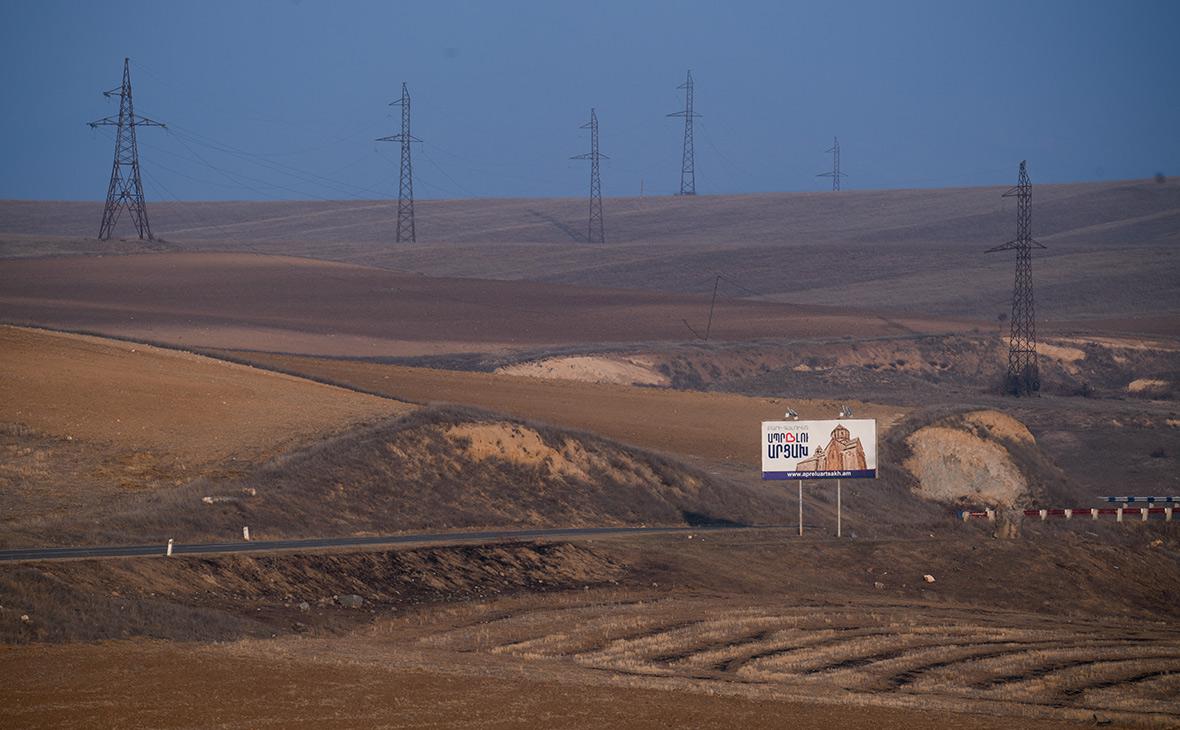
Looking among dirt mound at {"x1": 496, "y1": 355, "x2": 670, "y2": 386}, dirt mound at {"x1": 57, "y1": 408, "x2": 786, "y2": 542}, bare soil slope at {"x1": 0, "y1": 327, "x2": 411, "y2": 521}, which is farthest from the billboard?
dirt mound at {"x1": 496, "y1": 355, "x2": 670, "y2": 386}

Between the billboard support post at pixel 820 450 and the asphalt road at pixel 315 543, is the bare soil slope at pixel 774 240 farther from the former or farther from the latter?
the asphalt road at pixel 315 543

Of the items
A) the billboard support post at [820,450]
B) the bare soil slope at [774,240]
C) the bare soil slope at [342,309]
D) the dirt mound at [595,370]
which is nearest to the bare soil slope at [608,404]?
the dirt mound at [595,370]

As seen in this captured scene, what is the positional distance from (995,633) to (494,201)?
175093 mm

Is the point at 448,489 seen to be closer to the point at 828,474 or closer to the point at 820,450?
the point at 820,450

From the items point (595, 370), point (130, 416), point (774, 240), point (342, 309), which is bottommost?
point (130, 416)

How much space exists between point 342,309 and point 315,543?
193 feet

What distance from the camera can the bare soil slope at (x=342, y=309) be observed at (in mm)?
72000

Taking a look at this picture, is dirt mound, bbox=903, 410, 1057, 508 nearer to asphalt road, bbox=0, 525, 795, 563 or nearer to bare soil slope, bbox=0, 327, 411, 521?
asphalt road, bbox=0, 525, 795, 563

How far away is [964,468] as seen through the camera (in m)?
48.7

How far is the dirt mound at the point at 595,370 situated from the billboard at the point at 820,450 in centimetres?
3051

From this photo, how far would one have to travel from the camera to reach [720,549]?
32.0 meters

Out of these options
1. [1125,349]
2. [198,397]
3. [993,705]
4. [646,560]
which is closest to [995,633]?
[993,705]

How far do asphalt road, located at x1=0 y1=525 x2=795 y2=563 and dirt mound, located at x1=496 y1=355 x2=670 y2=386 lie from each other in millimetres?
30809

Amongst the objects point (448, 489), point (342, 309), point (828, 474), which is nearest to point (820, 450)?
point (828, 474)
